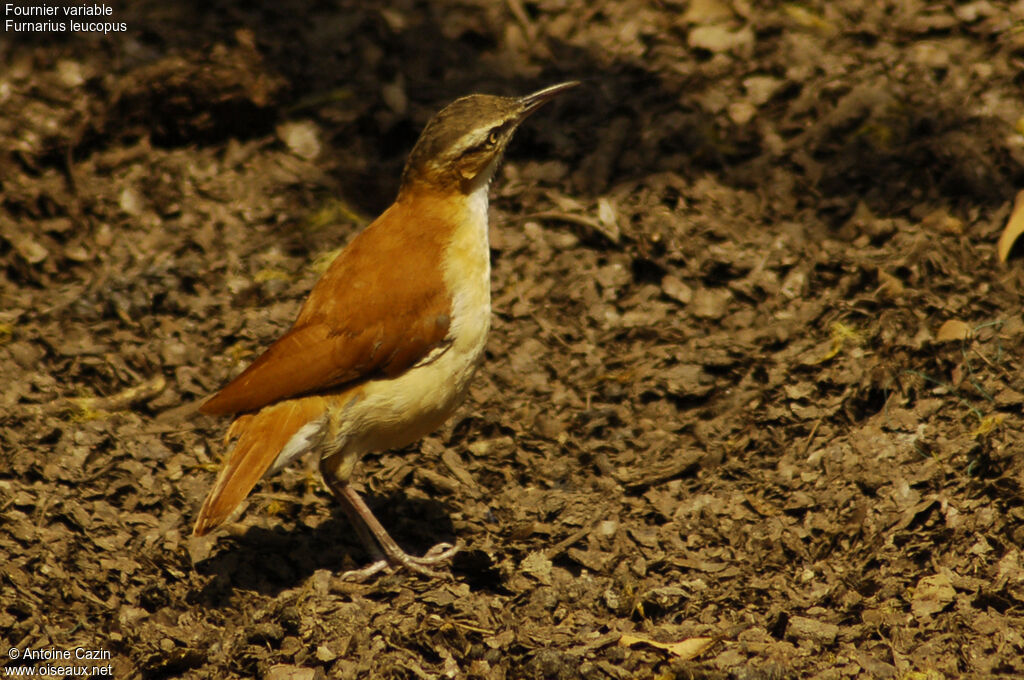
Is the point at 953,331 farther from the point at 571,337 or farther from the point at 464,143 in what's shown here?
the point at 464,143

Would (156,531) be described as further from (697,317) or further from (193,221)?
(697,317)

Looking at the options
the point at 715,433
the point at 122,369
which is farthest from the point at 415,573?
the point at 122,369

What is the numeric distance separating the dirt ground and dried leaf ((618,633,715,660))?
0.08ft

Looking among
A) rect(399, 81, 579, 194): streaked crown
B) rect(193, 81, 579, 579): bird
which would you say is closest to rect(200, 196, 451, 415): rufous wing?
rect(193, 81, 579, 579): bird

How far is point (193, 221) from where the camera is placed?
25.6 feet

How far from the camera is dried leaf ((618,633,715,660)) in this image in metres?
4.93

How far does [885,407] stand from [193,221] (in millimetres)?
4617

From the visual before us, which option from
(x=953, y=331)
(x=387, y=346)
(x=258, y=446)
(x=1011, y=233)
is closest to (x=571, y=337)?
(x=387, y=346)

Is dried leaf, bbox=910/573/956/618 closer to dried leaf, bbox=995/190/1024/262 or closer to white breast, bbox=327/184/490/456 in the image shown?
white breast, bbox=327/184/490/456

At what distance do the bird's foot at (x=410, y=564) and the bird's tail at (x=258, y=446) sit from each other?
2.38ft

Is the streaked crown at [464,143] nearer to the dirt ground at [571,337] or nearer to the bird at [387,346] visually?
the bird at [387,346]

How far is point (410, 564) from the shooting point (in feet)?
18.8

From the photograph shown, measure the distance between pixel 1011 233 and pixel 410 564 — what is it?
3.97 metres

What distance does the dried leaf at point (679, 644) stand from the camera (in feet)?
16.2
